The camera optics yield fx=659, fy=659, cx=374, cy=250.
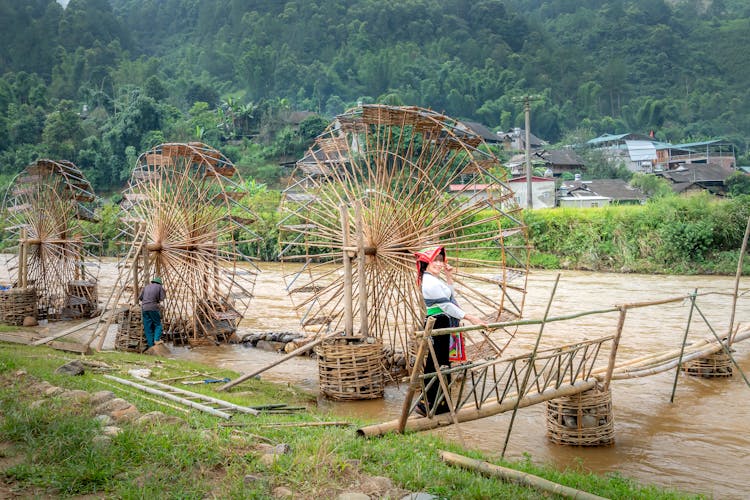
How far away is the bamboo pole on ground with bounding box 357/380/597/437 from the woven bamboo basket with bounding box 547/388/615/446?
0.20 metres

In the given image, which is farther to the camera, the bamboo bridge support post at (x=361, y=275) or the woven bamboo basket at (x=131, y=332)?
the woven bamboo basket at (x=131, y=332)

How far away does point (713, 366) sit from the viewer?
10.0m

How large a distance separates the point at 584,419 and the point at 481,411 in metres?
1.47

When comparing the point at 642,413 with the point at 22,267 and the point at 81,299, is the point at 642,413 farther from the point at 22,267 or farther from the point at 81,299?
the point at 22,267

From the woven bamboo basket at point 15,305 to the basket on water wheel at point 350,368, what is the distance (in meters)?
9.22

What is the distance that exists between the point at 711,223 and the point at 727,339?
56.9 ft

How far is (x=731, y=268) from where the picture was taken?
24.1 metres

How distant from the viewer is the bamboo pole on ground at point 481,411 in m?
5.76

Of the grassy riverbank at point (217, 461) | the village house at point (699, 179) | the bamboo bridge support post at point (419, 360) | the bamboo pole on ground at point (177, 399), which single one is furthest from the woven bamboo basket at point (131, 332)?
the village house at point (699, 179)

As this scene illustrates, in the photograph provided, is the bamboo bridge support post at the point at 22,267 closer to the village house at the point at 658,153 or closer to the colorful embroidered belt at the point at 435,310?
the colorful embroidered belt at the point at 435,310

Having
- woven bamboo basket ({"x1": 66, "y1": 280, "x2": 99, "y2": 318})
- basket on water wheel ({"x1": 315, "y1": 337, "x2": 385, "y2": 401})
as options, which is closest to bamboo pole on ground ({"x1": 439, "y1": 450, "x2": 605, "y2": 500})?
basket on water wheel ({"x1": 315, "y1": 337, "x2": 385, "y2": 401})

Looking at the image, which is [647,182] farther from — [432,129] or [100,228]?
[432,129]

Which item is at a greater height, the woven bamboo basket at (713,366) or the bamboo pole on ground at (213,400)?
the bamboo pole on ground at (213,400)

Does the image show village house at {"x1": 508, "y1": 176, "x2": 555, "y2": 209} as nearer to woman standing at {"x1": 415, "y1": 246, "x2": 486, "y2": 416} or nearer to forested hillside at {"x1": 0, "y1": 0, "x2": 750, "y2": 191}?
forested hillside at {"x1": 0, "y1": 0, "x2": 750, "y2": 191}
